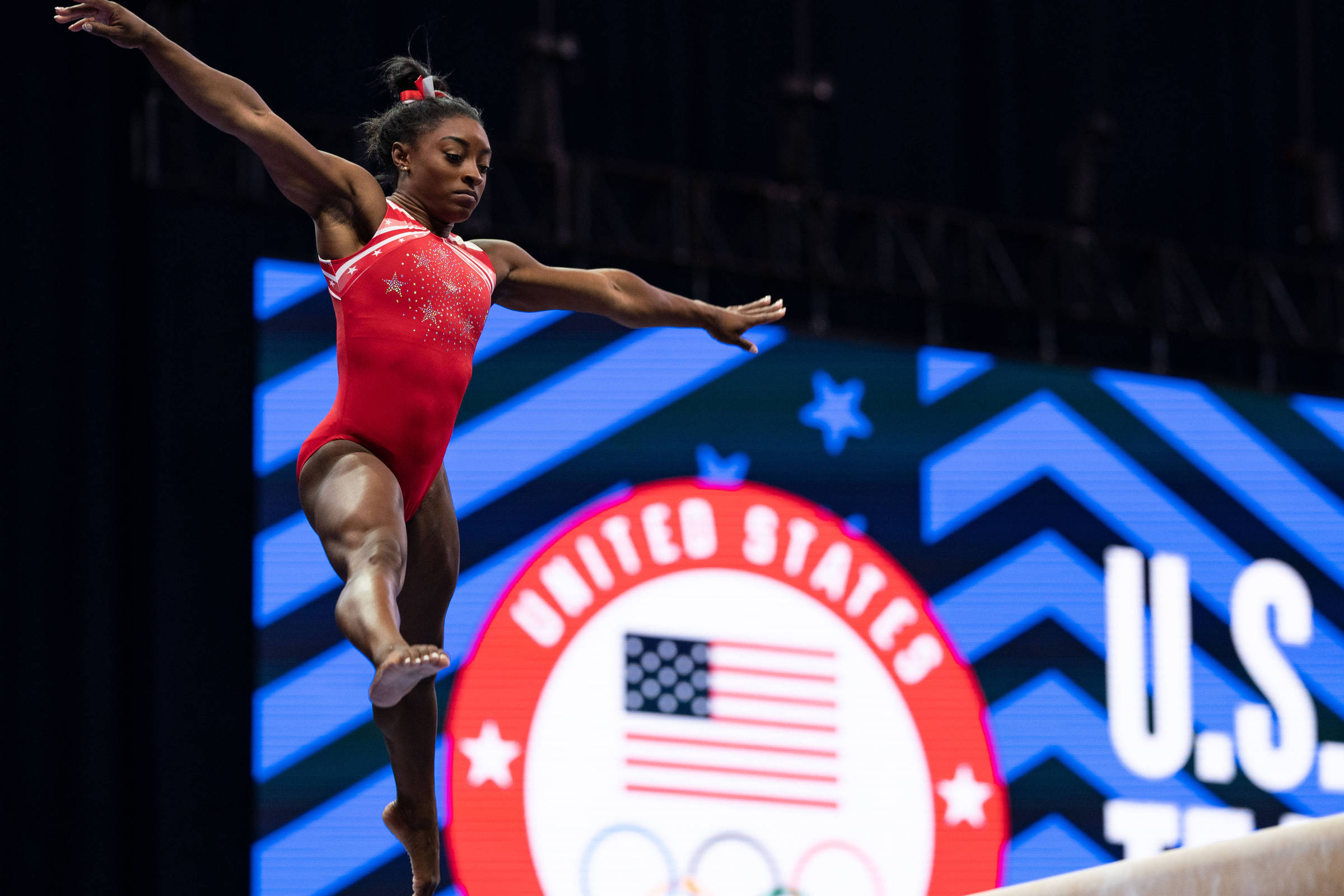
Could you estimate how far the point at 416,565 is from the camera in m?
3.18

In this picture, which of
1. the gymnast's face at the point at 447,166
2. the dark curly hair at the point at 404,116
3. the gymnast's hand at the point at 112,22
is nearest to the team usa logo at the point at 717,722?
the dark curly hair at the point at 404,116

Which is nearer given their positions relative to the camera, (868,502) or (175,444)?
(175,444)

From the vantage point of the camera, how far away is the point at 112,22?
287 cm

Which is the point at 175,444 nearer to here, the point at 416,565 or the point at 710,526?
the point at 710,526

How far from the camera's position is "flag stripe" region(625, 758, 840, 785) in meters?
6.88

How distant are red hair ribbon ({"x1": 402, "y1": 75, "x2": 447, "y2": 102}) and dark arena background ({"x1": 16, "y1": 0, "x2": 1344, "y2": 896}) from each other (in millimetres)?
3356

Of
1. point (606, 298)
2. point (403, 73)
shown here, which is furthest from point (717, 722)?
point (403, 73)

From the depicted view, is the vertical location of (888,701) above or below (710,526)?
below

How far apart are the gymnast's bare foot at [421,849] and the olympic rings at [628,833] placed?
3.47 meters

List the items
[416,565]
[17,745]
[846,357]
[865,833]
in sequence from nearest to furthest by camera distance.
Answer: [416,565] < [17,745] < [865,833] < [846,357]

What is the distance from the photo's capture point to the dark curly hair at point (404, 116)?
3.15 m

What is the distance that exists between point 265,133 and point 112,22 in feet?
0.99

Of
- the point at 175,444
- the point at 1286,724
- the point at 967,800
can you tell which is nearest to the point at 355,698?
the point at 175,444

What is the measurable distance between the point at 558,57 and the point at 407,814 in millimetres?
4741
